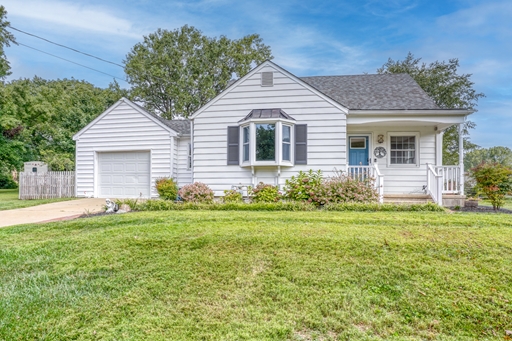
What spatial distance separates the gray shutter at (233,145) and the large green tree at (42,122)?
972 centimetres

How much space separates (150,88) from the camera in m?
23.4

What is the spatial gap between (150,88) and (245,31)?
9323 millimetres

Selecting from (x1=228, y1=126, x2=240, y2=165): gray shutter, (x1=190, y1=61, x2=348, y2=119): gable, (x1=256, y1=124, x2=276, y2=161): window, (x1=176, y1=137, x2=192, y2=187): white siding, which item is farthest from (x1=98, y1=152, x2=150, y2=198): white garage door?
(x1=256, y1=124, x2=276, y2=161): window

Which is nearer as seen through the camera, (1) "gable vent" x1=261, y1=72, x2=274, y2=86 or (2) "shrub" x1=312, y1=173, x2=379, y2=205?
(2) "shrub" x1=312, y1=173, x2=379, y2=205

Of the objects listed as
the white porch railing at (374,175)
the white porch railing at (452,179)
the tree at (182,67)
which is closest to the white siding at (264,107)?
the white porch railing at (374,175)

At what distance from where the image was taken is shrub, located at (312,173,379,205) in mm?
7578

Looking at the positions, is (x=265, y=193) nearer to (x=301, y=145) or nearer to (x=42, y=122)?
(x=301, y=145)

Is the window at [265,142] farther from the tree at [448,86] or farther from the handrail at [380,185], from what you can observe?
the tree at [448,86]

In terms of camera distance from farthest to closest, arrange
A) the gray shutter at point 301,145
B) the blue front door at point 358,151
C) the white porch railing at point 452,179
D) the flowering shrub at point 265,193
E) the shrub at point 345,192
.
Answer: the blue front door at point 358,151 → the gray shutter at point 301,145 → the white porch railing at point 452,179 → the flowering shrub at point 265,193 → the shrub at point 345,192

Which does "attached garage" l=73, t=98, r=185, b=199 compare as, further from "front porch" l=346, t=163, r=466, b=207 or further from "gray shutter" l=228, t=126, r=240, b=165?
"front porch" l=346, t=163, r=466, b=207

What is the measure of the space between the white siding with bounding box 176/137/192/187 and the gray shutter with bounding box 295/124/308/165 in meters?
5.44

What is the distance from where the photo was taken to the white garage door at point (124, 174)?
12.1 metres

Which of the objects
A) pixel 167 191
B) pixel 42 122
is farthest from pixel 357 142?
pixel 42 122

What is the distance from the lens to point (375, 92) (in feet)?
34.6
